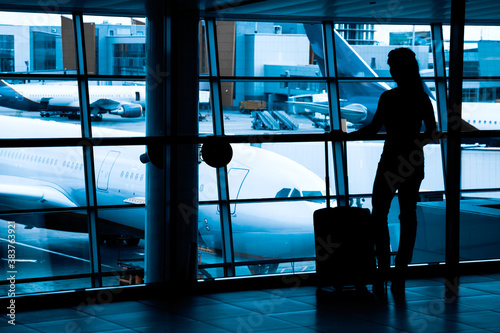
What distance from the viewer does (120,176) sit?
1520cm

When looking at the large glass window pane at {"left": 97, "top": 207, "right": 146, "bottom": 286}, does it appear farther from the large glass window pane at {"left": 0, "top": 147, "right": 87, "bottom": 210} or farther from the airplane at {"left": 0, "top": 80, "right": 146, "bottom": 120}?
the airplane at {"left": 0, "top": 80, "right": 146, "bottom": 120}

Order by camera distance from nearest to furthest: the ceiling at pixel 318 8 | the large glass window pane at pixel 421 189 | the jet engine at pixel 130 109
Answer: the ceiling at pixel 318 8
the large glass window pane at pixel 421 189
the jet engine at pixel 130 109

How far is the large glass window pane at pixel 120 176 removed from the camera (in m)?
15.0

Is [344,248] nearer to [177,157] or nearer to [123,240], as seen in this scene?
[177,157]

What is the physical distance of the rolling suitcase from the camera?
3924 mm

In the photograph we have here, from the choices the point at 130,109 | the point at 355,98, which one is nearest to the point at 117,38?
the point at 130,109

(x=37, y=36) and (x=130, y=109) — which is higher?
(x=37, y=36)

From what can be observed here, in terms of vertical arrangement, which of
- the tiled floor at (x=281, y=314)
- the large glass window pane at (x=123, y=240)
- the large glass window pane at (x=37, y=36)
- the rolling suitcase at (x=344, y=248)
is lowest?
the large glass window pane at (x=123, y=240)

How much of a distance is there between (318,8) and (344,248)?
13.3ft

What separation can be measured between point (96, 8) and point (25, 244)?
3142 cm

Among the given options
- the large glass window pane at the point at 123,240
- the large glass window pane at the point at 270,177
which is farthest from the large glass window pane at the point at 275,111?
the large glass window pane at the point at 123,240

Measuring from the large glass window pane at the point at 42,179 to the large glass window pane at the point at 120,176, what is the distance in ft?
2.37

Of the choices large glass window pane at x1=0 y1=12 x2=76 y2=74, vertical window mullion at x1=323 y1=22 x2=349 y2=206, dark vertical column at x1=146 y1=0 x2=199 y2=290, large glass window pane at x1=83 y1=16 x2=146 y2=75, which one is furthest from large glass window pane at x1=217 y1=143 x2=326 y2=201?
dark vertical column at x1=146 y1=0 x2=199 y2=290

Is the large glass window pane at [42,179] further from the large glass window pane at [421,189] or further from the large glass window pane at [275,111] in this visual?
the large glass window pane at [421,189]
